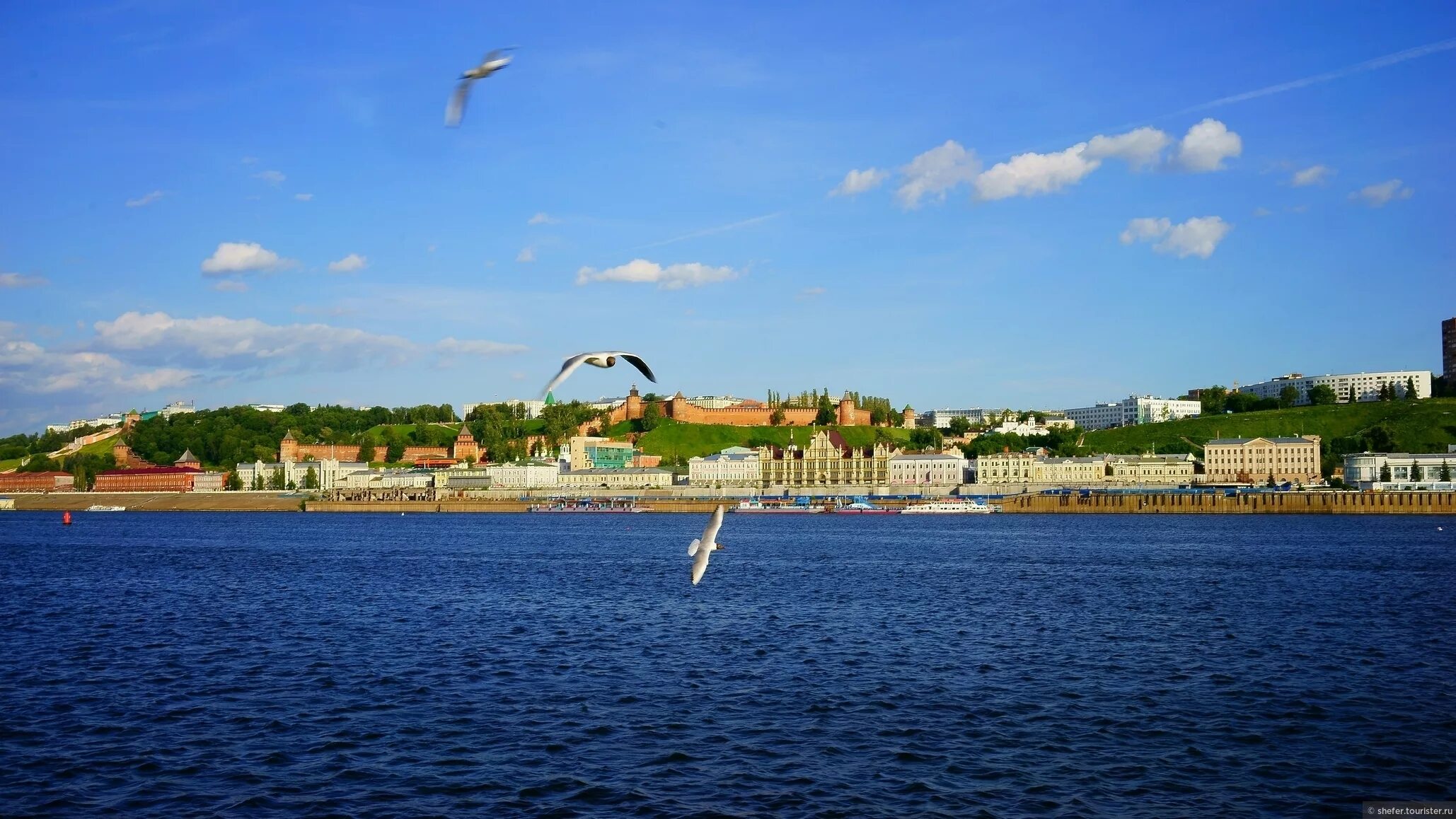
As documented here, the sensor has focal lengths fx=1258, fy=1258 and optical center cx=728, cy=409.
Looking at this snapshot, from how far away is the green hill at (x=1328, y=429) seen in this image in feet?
421

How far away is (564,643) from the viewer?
2445cm

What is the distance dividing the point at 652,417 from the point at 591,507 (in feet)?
192

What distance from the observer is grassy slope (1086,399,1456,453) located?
130 meters

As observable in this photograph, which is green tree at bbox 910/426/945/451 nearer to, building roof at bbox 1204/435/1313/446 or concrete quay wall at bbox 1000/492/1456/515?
building roof at bbox 1204/435/1313/446

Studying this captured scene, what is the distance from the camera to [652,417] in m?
175

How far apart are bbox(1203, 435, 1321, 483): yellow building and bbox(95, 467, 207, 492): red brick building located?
11625 centimetres

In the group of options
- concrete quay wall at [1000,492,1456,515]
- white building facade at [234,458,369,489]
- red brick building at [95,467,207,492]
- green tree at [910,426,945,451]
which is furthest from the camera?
green tree at [910,426,945,451]

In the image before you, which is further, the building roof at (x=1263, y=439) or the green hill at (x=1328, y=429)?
the green hill at (x=1328, y=429)

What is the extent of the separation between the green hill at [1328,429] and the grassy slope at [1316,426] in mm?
77

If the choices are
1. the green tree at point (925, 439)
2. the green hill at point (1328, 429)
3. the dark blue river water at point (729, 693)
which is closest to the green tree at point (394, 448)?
the green tree at point (925, 439)

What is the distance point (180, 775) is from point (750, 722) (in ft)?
23.5

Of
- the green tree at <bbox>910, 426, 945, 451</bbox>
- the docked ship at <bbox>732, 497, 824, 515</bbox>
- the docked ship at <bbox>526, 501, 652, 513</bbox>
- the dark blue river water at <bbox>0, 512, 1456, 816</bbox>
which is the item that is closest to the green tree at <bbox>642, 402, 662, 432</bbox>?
the green tree at <bbox>910, 426, 945, 451</bbox>

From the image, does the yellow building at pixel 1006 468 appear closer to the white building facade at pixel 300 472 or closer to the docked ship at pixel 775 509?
the docked ship at pixel 775 509

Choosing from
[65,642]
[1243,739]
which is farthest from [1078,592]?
[65,642]
